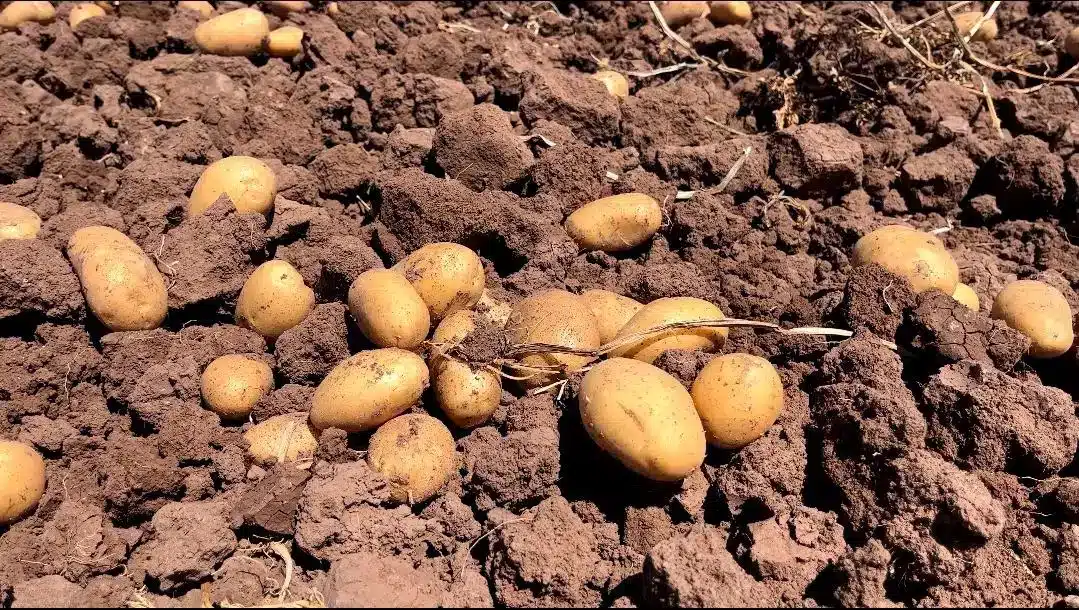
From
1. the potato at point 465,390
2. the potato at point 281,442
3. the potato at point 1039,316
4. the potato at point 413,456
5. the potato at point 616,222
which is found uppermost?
the potato at point 1039,316

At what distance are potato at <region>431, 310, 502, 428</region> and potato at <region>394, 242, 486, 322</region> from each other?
19 centimetres

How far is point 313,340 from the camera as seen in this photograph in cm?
245

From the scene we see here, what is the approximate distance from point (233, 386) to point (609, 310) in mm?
1208

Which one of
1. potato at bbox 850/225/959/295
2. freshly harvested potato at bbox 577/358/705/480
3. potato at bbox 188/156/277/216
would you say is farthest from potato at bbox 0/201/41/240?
potato at bbox 850/225/959/295

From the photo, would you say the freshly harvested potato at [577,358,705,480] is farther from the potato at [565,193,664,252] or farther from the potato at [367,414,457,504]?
the potato at [565,193,664,252]

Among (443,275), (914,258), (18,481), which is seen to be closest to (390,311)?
(443,275)

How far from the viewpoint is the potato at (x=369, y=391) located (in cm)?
217

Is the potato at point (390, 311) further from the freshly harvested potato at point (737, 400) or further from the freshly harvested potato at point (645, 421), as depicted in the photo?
the freshly harvested potato at point (737, 400)

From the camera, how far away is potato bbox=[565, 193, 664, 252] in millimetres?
2789

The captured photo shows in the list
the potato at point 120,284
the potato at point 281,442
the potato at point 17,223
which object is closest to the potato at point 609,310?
the potato at point 281,442

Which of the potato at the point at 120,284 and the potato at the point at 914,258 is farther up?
the potato at the point at 914,258

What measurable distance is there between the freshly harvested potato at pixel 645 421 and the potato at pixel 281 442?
0.83 meters

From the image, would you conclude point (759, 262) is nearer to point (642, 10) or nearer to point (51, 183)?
point (642, 10)

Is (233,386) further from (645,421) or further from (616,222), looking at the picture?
(616,222)
